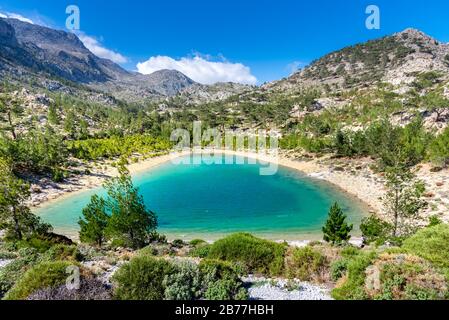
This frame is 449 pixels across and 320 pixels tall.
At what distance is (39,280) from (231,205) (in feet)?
131

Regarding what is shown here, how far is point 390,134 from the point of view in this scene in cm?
6769

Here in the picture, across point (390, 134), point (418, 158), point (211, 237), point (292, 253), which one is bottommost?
point (211, 237)

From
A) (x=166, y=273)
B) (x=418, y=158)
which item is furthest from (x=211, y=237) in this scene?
(x=418, y=158)

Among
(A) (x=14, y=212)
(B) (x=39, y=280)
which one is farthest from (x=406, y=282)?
(A) (x=14, y=212)

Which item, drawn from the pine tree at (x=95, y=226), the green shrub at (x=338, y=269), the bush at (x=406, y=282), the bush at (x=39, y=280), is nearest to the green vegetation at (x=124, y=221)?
the pine tree at (x=95, y=226)

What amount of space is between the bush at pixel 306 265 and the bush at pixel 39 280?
35.8ft

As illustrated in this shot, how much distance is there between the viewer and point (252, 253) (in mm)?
18172

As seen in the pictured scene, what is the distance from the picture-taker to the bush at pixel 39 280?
12.0 metres

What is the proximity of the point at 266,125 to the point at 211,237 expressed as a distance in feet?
383

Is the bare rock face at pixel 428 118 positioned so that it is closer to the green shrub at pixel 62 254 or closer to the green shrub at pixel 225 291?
the green shrub at pixel 225 291

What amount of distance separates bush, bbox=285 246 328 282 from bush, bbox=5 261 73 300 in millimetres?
10899

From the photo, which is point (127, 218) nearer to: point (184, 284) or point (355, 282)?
point (184, 284)
